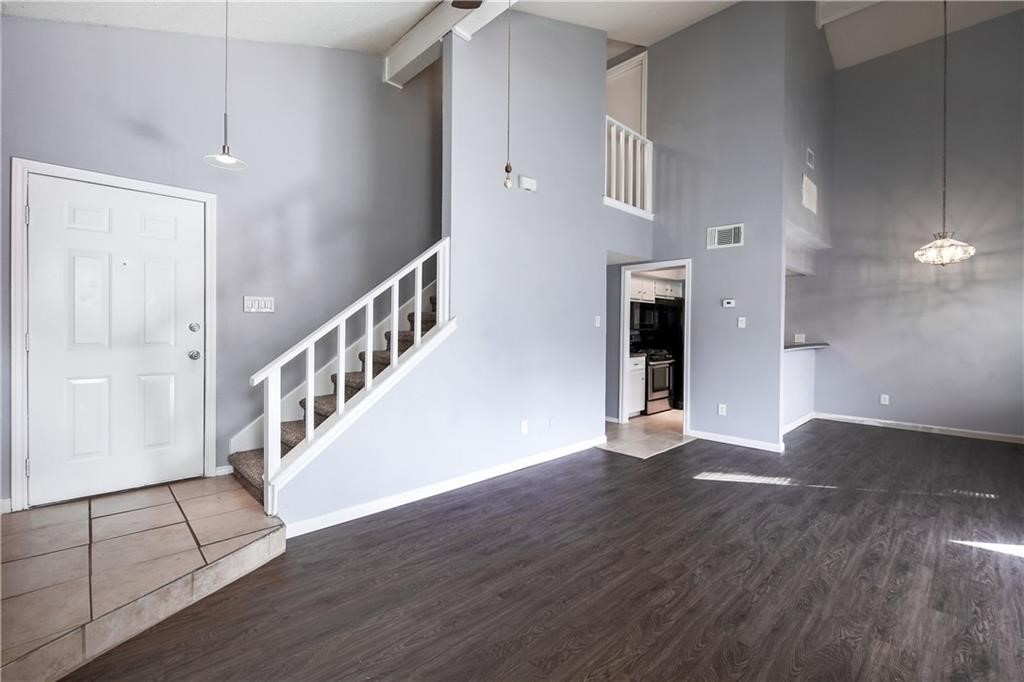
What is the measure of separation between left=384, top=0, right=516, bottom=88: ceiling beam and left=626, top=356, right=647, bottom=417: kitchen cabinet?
4.03 meters

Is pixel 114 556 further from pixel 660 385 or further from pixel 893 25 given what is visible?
pixel 893 25

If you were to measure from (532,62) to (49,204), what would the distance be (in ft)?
11.8

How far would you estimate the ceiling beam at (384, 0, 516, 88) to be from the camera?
3037mm

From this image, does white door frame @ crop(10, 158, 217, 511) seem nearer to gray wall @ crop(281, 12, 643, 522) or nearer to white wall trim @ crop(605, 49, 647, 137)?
gray wall @ crop(281, 12, 643, 522)

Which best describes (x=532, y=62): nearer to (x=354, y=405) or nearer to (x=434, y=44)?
(x=434, y=44)

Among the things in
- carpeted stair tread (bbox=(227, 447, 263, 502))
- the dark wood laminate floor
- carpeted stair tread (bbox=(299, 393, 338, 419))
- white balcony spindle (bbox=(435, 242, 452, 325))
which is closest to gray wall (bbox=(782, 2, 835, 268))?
the dark wood laminate floor

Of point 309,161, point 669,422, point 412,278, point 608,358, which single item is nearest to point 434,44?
point 309,161

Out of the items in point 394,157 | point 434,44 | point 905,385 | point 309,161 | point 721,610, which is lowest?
point 721,610

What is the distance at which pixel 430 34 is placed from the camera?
10.8 ft

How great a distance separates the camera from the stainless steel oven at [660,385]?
6125mm

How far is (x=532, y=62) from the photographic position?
3.88 m

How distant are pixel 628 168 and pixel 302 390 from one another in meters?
4.20

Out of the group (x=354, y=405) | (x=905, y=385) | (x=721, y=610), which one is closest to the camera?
(x=721, y=610)

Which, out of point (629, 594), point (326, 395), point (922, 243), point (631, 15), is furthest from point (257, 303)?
point (922, 243)
